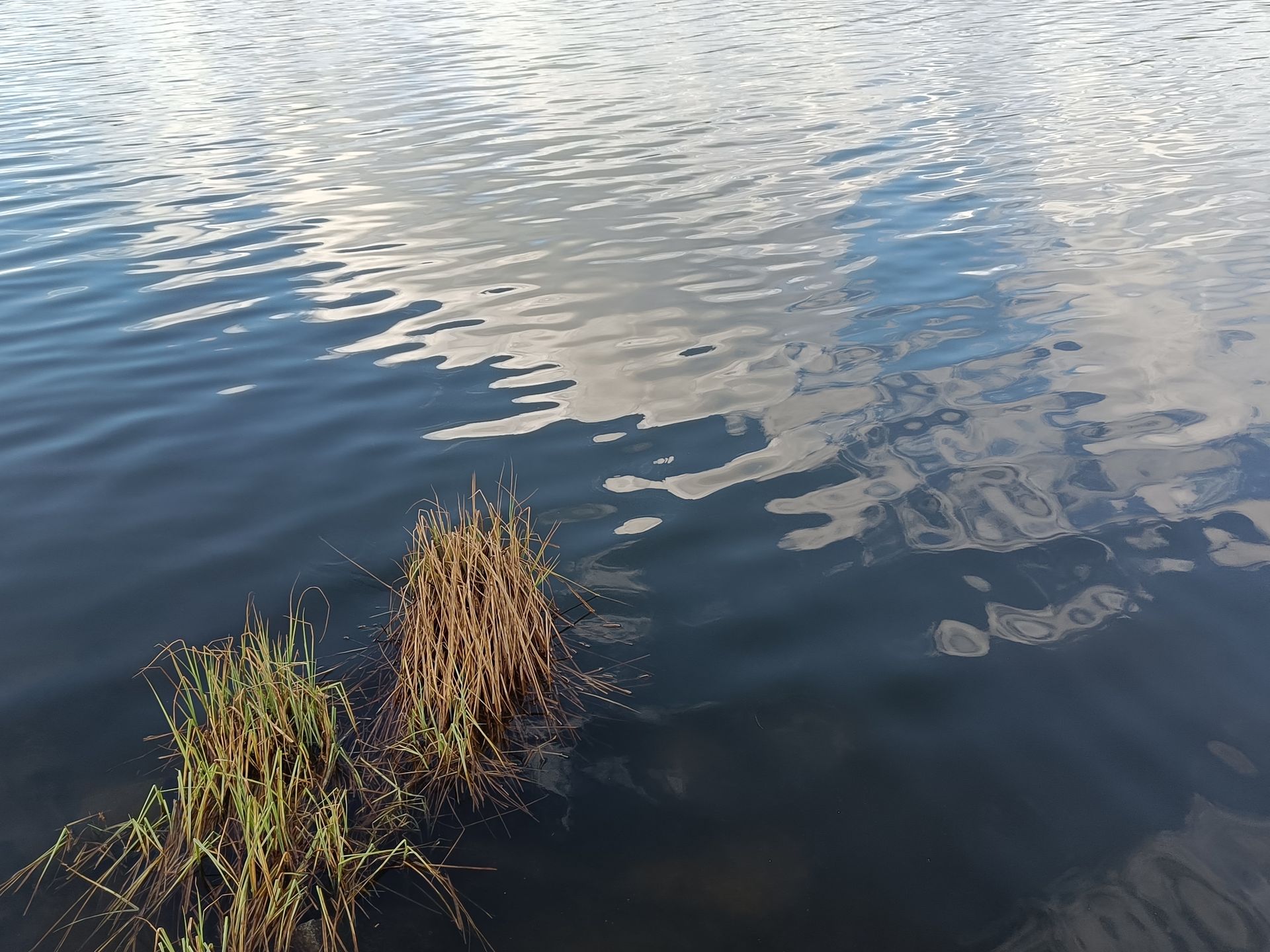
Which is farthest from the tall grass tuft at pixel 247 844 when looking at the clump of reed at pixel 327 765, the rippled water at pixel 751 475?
the rippled water at pixel 751 475

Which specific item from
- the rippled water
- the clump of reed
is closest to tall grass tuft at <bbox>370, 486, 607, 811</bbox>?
the clump of reed

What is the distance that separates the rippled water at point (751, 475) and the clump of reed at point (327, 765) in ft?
0.86

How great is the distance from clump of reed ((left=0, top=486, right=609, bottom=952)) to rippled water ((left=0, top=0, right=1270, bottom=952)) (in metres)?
0.26

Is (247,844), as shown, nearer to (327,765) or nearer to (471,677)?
(327,765)

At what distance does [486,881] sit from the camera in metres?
4.36

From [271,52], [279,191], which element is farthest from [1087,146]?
[271,52]

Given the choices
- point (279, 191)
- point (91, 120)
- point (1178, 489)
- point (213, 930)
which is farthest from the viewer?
point (91, 120)

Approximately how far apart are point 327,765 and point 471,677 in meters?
0.77

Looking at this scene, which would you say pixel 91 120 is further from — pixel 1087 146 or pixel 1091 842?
pixel 1091 842

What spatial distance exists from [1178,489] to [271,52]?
103 ft

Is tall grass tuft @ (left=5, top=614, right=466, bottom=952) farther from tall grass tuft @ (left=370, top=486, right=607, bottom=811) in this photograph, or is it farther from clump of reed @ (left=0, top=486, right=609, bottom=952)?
tall grass tuft @ (left=370, top=486, right=607, bottom=811)

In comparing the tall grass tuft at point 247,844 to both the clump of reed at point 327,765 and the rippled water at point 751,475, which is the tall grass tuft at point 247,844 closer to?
the clump of reed at point 327,765

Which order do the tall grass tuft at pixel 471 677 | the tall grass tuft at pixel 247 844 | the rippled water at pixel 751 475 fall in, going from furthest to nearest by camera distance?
the tall grass tuft at pixel 471 677 → the rippled water at pixel 751 475 → the tall grass tuft at pixel 247 844

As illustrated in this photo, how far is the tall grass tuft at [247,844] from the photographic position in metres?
4.03
